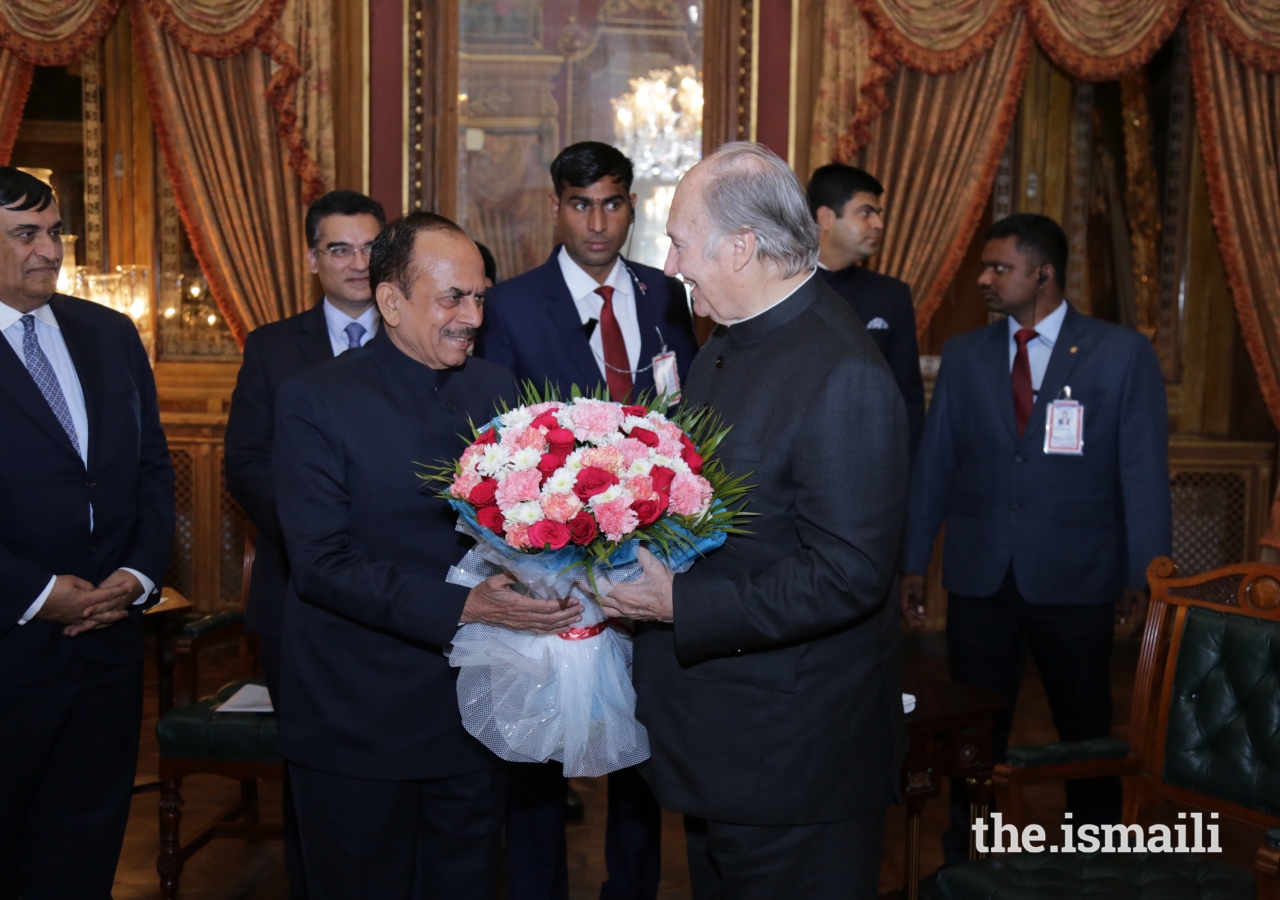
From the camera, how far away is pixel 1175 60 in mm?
6934

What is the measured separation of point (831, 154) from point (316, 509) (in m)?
4.13

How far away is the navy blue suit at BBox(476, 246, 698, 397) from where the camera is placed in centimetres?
332

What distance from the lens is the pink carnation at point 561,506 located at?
6.18ft

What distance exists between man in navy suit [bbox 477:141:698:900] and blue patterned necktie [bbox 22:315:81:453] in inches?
44.1

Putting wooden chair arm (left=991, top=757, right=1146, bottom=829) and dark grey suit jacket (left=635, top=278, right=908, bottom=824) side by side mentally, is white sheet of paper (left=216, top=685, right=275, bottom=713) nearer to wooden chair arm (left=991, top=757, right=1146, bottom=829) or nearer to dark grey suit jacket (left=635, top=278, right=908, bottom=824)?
dark grey suit jacket (left=635, top=278, right=908, bottom=824)

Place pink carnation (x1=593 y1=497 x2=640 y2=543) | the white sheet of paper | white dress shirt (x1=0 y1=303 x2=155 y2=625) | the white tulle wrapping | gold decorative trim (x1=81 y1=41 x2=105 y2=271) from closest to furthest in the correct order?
pink carnation (x1=593 y1=497 x2=640 y2=543) → the white tulle wrapping → white dress shirt (x1=0 y1=303 x2=155 y2=625) → the white sheet of paper → gold decorative trim (x1=81 y1=41 x2=105 y2=271)

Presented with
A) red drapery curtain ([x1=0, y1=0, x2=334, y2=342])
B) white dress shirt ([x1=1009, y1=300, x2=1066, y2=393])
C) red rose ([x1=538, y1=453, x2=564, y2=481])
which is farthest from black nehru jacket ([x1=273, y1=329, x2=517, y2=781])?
red drapery curtain ([x1=0, y1=0, x2=334, y2=342])

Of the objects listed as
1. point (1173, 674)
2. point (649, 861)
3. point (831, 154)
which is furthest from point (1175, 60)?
point (649, 861)

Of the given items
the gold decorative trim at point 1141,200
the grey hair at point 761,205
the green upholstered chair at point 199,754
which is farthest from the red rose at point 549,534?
the gold decorative trim at point 1141,200

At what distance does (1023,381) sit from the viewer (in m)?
3.67

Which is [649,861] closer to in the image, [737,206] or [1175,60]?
[737,206]

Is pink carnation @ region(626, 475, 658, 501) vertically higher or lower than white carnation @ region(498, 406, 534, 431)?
lower

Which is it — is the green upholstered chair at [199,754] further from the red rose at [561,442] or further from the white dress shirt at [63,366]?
the red rose at [561,442]

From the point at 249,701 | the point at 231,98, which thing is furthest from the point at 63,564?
the point at 231,98
